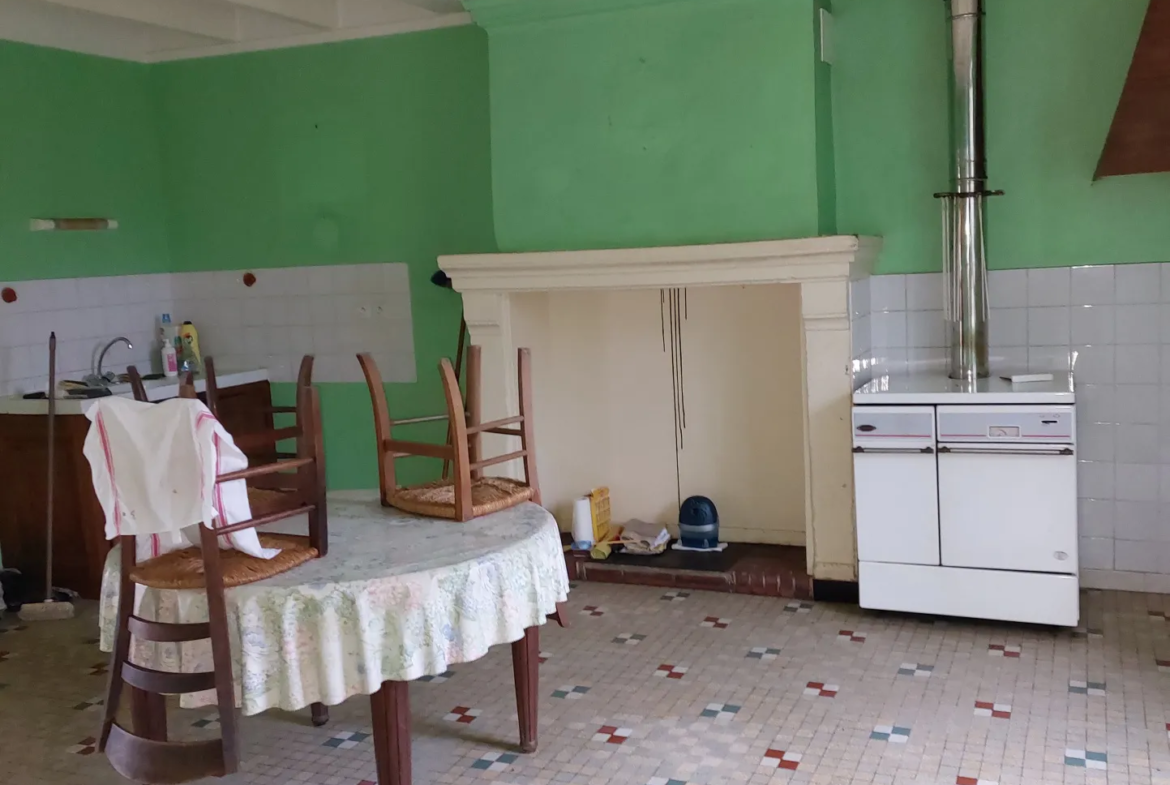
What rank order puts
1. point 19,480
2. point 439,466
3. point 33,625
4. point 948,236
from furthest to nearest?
point 439,466 < point 19,480 < point 33,625 < point 948,236

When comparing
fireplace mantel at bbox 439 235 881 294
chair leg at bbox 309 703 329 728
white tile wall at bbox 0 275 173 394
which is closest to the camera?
chair leg at bbox 309 703 329 728

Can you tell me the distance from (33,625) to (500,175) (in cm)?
262

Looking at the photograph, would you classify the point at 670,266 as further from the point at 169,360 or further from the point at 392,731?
the point at 169,360

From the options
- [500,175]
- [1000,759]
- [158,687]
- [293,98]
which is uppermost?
[293,98]

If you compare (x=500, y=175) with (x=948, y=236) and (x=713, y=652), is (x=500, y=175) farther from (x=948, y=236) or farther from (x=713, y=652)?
(x=713, y=652)

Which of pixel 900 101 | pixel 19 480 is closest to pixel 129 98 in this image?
pixel 19 480

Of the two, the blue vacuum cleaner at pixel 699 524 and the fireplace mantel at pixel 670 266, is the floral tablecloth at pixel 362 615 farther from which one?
the blue vacuum cleaner at pixel 699 524

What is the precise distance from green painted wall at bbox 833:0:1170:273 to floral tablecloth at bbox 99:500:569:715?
238cm

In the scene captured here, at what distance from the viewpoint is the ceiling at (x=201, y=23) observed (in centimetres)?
453

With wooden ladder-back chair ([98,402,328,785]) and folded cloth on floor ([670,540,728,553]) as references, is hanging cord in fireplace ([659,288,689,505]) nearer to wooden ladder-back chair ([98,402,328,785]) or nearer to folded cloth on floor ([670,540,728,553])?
folded cloth on floor ([670,540,728,553])

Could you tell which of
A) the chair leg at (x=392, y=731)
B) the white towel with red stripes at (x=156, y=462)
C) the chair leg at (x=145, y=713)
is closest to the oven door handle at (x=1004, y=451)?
the chair leg at (x=392, y=731)

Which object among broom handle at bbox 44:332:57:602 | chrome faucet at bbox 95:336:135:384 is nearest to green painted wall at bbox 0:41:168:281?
chrome faucet at bbox 95:336:135:384

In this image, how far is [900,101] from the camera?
162 inches

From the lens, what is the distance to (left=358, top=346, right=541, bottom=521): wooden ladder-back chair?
108 inches
